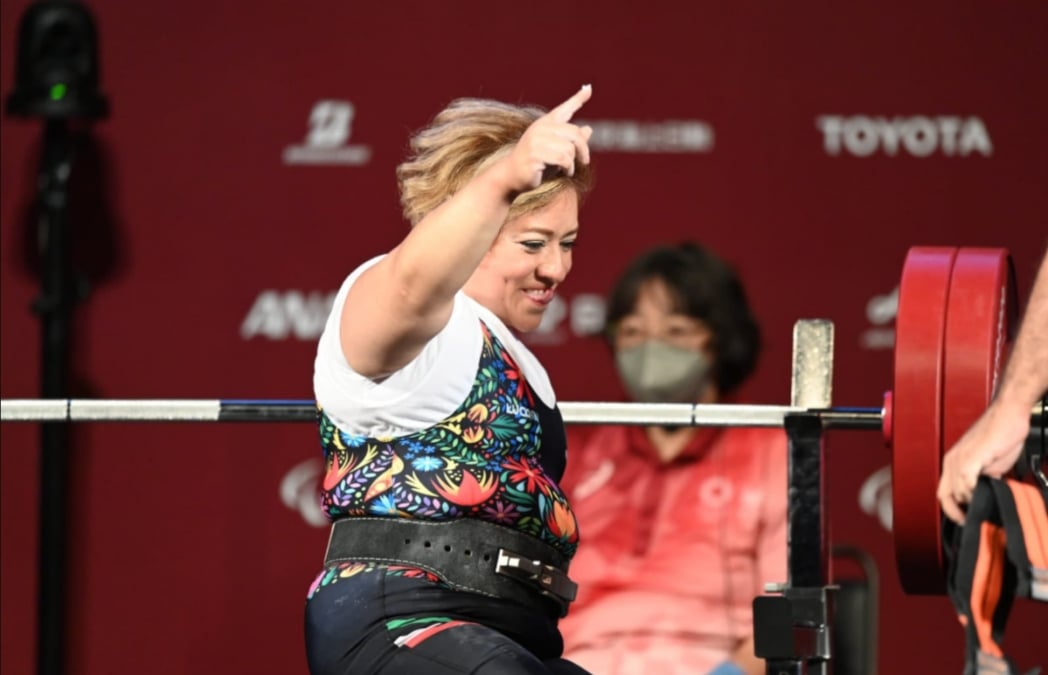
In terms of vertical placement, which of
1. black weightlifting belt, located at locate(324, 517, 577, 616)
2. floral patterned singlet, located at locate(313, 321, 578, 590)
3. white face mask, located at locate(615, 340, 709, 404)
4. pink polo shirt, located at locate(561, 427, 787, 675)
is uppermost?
white face mask, located at locate(615, 340, 709, 404)

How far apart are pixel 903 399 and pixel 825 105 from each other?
79.1 inches

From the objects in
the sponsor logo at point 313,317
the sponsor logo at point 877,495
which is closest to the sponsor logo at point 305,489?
the sponsor logo at point 313,317

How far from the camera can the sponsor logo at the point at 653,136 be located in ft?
15.0

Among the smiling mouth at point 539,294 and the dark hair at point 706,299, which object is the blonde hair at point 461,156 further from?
the dark hair at point 706,299

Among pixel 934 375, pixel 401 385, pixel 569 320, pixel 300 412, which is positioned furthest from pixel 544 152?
pixel 569 320

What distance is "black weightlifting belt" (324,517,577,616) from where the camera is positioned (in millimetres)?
2270

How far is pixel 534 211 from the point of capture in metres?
2.46

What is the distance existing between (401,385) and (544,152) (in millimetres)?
357

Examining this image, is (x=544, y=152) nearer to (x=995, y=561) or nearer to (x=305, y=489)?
(x=995, y=561)

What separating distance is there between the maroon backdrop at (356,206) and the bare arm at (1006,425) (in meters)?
2.23

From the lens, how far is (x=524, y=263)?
2469mm

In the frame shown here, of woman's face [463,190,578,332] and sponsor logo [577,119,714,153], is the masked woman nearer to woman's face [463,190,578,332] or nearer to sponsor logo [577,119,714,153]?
sponsor logo [577,119,714,153]

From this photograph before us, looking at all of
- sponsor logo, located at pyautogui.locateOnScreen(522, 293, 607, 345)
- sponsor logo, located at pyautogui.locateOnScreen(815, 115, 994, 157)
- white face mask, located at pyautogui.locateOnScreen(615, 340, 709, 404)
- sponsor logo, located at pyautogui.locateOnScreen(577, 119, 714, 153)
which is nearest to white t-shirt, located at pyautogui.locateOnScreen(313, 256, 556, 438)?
white face mask, located at pyautogui.locateOnScreen(615, 340, 709, 404)

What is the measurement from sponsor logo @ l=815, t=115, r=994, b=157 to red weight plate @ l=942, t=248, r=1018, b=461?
5.82ft
